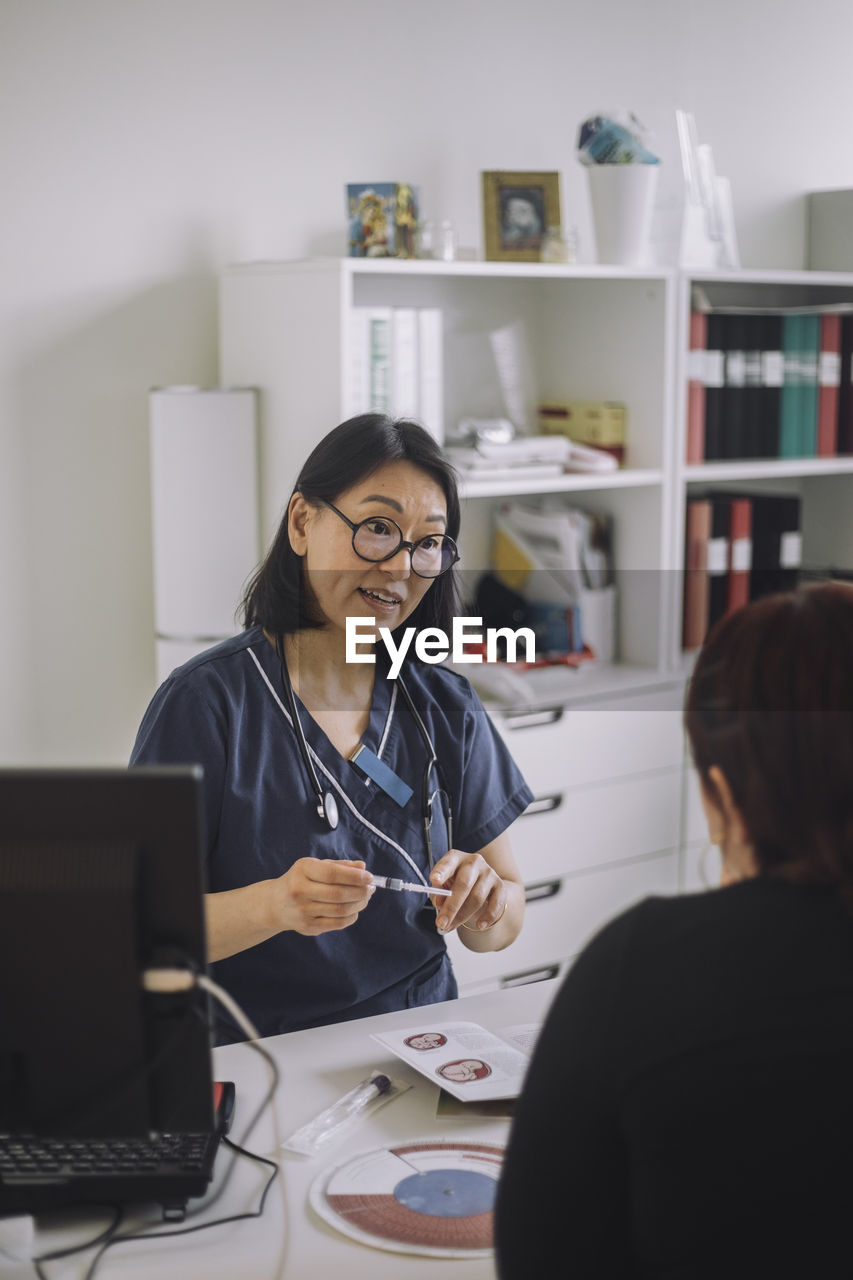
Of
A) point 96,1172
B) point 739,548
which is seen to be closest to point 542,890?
point 739,548

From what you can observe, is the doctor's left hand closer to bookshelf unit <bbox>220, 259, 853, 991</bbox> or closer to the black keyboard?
the black keyboard

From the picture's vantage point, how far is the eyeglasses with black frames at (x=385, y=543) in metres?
1.75

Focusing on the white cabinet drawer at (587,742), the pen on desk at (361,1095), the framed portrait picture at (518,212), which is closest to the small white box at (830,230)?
the framed portrait picture at (518,212)

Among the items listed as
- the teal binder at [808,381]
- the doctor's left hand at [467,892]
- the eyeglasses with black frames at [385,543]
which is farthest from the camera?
the teal binder at [808,381]

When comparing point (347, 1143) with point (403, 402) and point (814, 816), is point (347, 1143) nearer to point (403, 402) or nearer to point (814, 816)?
point (814, 816)

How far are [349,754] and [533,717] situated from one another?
115 centimetres

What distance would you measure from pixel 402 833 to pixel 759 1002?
0.90m

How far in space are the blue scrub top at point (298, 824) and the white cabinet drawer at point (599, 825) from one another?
108cm

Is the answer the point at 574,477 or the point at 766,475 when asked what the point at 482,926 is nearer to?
the point at 574,477

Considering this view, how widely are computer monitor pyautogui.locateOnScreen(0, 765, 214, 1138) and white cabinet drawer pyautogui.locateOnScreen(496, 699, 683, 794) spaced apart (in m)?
1.77

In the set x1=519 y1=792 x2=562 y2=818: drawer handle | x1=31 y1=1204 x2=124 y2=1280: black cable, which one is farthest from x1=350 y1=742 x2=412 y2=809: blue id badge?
x1=519 y1=792 x2=562 y2=818: drawer handle

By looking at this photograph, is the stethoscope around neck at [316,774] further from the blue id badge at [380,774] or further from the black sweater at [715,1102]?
the black sweater at [715,1102]

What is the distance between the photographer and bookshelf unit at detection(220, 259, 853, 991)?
2660mm

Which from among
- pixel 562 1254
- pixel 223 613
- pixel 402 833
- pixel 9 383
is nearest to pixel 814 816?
pixel 562 1254
